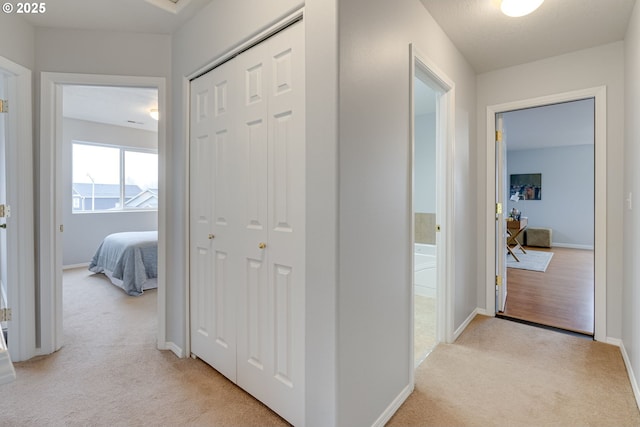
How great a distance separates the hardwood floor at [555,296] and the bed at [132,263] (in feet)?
13.4

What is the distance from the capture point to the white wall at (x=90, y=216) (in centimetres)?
511

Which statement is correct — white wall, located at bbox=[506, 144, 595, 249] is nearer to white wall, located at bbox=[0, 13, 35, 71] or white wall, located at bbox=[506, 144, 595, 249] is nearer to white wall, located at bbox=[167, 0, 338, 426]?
white wall, located at bbox=[167, 0, 338, 426]

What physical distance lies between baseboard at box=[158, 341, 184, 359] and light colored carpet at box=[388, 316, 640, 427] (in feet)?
5.07

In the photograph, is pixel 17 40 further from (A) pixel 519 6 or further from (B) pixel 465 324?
(B) pixel 465 324

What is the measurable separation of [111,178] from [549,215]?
961cm

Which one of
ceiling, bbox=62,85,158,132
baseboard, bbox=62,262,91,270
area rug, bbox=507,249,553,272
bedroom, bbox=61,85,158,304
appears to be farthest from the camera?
area rug, bbox=507,249,553,272

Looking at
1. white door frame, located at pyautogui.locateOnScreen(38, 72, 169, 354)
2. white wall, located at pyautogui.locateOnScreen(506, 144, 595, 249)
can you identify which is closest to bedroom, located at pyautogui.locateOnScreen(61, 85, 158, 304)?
white door frame, located at pyautogui.locateOnScreen(38, 72, 169, 354)

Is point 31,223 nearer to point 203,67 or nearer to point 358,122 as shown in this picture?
point 203,67

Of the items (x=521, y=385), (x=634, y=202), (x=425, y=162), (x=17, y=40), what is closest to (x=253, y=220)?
(x=521, y=385)

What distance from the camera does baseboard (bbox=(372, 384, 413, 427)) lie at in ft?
5.09

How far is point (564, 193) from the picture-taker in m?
7.33

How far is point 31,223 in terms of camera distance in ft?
7.28

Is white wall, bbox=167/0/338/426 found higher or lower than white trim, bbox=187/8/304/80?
lower

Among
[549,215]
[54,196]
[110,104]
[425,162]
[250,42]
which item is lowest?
[549,215]
